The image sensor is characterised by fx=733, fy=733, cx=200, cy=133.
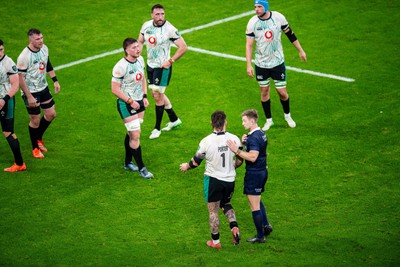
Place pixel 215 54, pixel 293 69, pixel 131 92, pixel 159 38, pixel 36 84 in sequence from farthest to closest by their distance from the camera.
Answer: pixel 215 54
pixel 293 69
pixel 159 38
pixel 36 84
pixel 131 92

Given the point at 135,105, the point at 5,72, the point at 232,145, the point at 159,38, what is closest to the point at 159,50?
the point at 159,38

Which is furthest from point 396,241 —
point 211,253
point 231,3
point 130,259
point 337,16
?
point 231,3

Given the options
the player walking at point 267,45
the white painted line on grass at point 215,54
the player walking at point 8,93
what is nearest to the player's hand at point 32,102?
the player walking at point 8,93

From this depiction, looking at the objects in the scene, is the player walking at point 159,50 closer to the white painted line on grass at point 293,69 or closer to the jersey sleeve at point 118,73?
the jersey sleeve at point 118,73

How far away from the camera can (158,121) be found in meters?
15.9

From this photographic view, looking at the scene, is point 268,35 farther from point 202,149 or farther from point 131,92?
point 202,149

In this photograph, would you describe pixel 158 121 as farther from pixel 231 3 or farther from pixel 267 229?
pixel 231 3

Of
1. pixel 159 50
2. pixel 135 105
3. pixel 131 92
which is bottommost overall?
pixel 135 105

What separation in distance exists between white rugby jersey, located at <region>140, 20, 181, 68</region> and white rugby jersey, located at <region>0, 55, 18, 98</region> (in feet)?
10.00

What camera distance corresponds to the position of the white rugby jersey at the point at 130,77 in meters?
13.6

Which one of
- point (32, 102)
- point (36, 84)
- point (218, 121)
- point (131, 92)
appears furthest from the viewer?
point (36, 84)

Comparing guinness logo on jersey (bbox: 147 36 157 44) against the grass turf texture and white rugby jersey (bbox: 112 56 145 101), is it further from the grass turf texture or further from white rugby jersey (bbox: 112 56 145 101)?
the grass turf texture

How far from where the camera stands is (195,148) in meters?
15.2

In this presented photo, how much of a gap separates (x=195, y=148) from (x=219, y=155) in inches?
168
